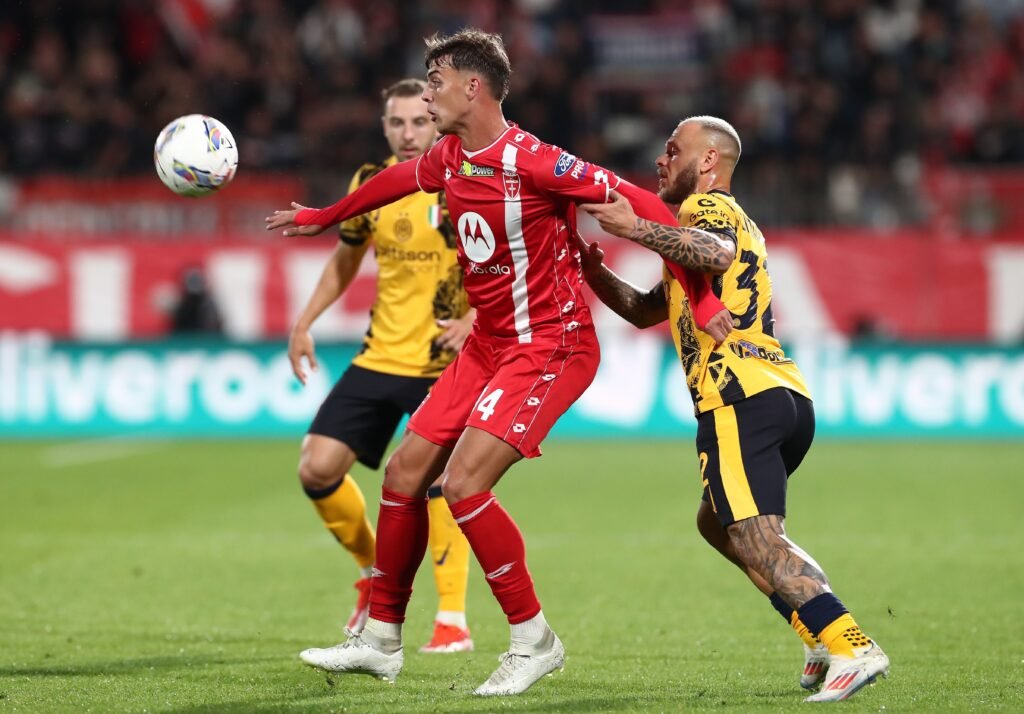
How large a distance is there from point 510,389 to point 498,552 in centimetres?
63

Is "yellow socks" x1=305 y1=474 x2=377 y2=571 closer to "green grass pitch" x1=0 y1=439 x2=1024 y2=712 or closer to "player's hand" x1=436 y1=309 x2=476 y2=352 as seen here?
"green grass pitch" x1=0 y1=439 x2=1024 y2=712

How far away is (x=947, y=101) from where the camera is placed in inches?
808

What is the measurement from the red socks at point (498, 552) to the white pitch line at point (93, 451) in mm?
10088

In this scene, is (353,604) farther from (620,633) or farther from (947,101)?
(947,101)

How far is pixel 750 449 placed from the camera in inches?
220

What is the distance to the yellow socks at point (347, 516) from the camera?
7.26m

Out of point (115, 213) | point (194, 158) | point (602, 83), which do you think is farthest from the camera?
point (602, 83)

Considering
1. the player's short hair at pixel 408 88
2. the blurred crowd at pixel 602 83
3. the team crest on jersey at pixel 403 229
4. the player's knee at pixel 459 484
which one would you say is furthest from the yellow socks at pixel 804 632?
the blurred crowd at pixel 602 83

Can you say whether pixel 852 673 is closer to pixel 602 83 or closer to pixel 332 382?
pixel 332 382

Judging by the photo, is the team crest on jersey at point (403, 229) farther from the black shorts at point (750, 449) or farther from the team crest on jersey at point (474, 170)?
the black shorts at point (750, 449)

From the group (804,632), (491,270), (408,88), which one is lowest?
(804,632)

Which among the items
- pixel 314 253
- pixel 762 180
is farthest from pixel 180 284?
pixel 762 180

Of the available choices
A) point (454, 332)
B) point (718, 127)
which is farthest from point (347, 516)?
point (718, 127)

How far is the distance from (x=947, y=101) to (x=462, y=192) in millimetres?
16173
